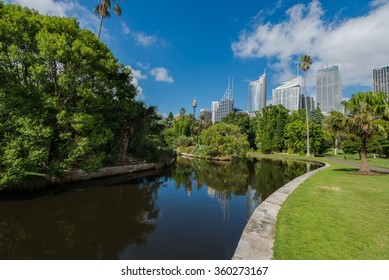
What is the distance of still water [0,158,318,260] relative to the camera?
5.05 metres

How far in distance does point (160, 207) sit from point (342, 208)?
714 centimetres

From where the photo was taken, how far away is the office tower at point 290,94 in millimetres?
133375

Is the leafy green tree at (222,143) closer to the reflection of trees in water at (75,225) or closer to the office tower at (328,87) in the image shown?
the reflection of trees in water at (75,225)

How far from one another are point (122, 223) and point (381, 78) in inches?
5370

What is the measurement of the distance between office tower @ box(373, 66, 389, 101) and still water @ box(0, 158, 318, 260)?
118 metres

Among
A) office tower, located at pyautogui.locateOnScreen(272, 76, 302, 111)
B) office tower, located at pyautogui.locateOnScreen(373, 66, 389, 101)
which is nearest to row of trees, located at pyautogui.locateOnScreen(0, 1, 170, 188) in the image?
office tower, located at pyautogui.locateOnScreen(373, 66, 389, 101)

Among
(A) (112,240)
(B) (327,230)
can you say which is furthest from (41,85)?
(B) (327,230)

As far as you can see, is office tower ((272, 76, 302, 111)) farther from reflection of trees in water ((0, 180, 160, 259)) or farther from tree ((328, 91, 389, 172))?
reflection of trees in water ((0, 180, 160, 259))

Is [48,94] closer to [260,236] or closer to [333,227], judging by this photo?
[260,236]

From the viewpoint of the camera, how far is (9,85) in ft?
32.7

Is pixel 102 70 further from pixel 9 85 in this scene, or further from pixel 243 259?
pixel 243 259

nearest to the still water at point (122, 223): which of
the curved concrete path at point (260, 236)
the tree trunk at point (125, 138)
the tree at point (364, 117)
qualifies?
the curved concrete path at point (260, 236)

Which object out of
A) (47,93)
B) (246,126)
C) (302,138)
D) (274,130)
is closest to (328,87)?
(246,126)

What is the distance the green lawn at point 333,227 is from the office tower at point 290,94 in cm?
13934
